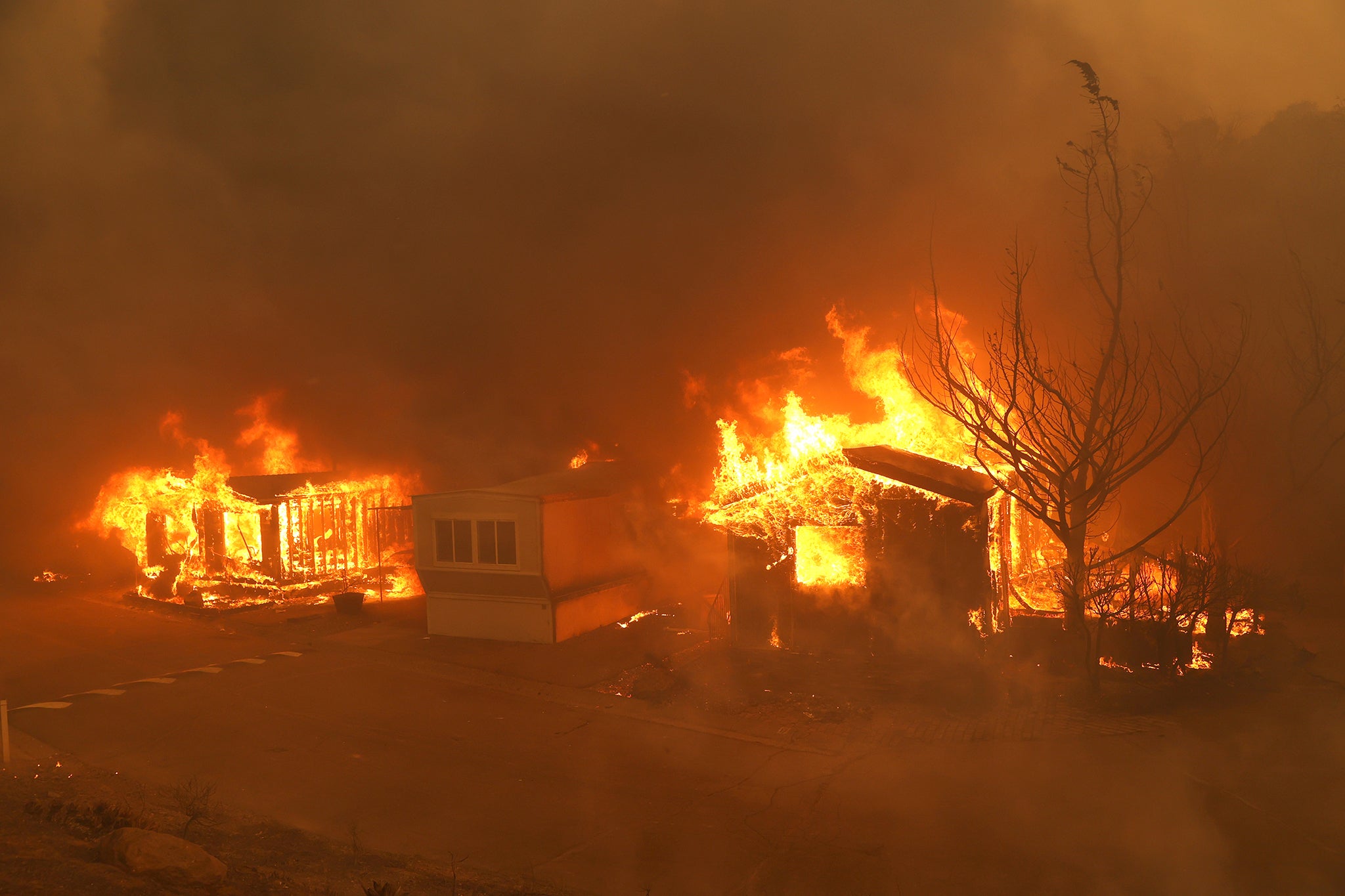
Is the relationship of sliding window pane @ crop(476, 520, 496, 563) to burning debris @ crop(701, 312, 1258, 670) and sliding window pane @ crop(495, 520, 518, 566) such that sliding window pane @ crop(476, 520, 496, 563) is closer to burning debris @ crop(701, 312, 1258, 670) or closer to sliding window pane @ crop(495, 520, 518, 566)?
sliding window pane @ crop(495, 520, 518, 566)

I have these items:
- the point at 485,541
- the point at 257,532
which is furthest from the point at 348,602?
the point at 257,532

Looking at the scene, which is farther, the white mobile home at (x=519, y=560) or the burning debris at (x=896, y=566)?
the white mobile home at (x=519, y=560)

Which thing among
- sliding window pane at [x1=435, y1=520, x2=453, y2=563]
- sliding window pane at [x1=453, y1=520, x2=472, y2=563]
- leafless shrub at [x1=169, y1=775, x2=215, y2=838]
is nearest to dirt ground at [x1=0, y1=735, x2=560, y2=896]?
leafless shrub at [x1=169, y1=775, x2=215, y2=838]

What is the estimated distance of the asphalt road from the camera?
260 inches

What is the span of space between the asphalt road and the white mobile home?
2.99 m

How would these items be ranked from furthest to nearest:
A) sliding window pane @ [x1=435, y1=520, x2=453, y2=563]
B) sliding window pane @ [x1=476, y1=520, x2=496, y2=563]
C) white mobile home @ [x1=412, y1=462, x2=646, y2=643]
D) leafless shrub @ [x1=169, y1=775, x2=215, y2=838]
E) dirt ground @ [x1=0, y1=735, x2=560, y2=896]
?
sliding window pane @ [x1=435, y1=520, x2=453, y2=563], sliding window pane @ [x1=476, y1=520, x2=496, y2=563], white mobile home @ [x1=412, y1=462, x2=646, y2=643], leafless shrub @ [x1=169, y1=775, x2=215, y2=838], dirt ground @ [x1=0, y1=735, x2=560, y2=896]

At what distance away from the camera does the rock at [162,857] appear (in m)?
5.40

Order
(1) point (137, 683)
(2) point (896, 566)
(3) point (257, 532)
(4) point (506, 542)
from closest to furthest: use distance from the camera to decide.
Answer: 1. (2) point (896, 566)
2. (1) point (137, 683)
3. (4) point (506, 542)
4. (3) point (257, 532)

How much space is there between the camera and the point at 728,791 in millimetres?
8477

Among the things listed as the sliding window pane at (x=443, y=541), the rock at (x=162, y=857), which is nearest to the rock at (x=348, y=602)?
the sliding window pane at (x=443, y=541)

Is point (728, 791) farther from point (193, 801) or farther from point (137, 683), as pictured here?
point (137, 683)

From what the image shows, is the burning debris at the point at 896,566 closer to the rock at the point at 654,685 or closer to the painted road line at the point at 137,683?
the rock at the point at 654,685

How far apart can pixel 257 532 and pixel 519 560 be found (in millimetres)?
11962

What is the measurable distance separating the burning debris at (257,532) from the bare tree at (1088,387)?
1492 centimetres
